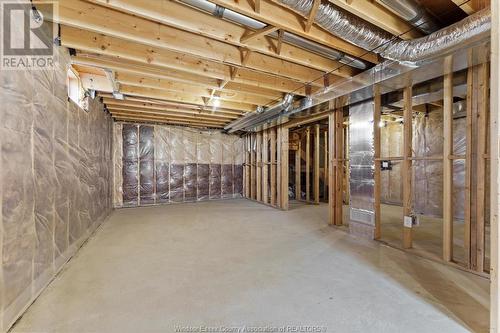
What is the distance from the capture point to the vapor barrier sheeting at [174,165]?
5.88 metres

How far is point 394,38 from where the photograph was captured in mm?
2145

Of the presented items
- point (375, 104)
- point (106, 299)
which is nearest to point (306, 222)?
point (375, 104)

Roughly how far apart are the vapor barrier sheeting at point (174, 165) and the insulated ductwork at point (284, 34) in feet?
15.7

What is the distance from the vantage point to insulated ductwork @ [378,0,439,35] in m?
1.74

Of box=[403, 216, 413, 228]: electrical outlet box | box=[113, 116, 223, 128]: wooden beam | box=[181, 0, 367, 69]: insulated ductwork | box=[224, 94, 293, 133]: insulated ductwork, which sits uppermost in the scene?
box=[181, 0, 367, 69]: insulated ductwork

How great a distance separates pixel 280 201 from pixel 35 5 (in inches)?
196

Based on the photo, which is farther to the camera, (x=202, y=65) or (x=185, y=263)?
(x=202, y=65)

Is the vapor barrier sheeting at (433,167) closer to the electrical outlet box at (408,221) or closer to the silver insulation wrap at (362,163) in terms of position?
the silver insulation wrap at (362,163)

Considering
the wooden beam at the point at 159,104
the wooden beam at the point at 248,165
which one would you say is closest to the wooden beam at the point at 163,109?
the wooden beam at the point at 159,104

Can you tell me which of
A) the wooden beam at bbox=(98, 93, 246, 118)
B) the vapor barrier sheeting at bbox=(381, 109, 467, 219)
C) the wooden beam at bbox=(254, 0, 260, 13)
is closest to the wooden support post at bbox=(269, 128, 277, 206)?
the wooden beam at bbox=(98, 93, 246, 118)

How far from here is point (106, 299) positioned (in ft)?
5.76

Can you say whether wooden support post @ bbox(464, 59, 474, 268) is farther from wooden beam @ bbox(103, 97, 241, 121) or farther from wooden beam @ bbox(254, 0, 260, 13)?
wooden beam @ bbox(103, 97, 241, 121)

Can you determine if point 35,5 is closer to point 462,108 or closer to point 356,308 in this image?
point 356,308

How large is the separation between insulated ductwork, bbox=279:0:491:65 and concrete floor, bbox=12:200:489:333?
6.69 ft
